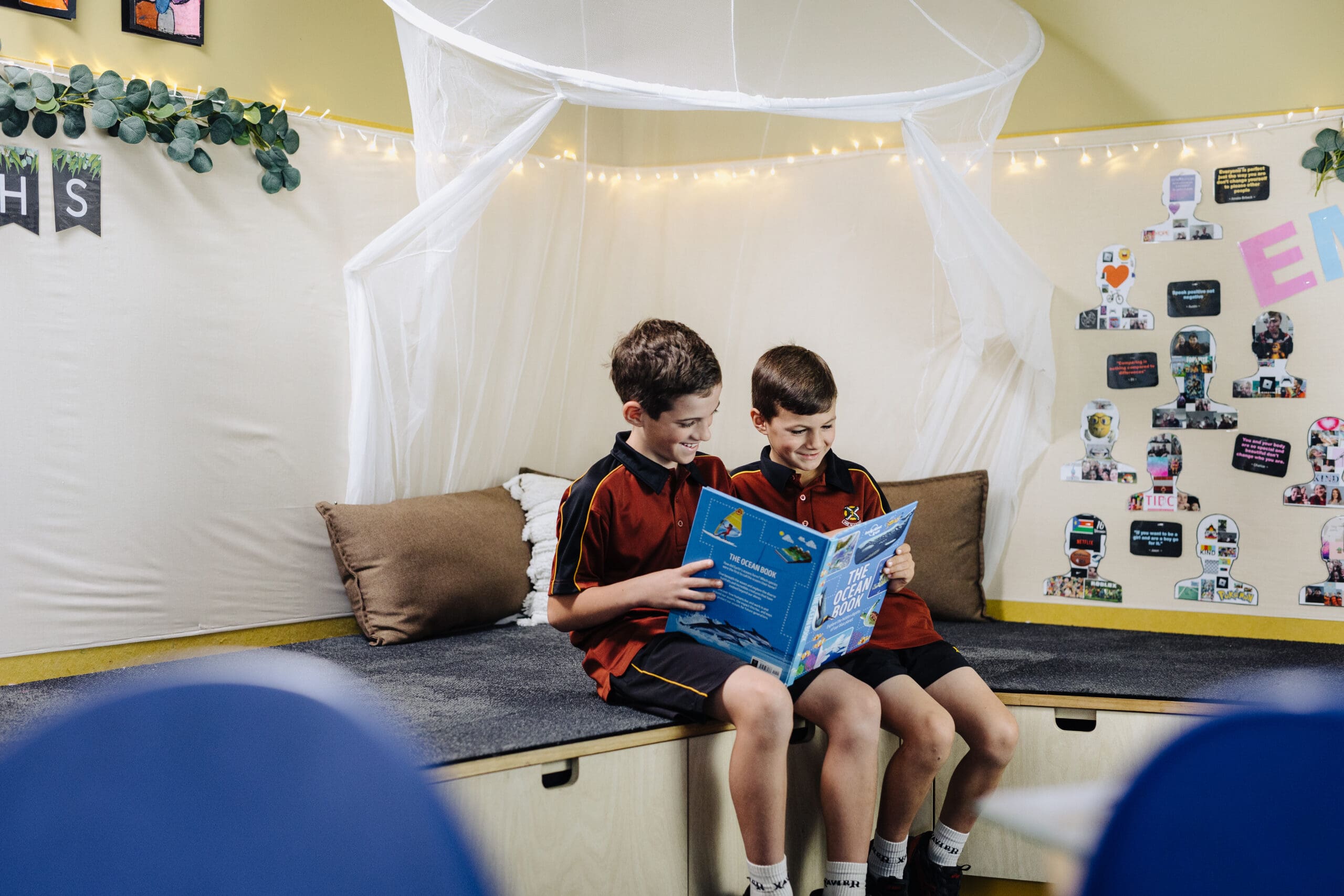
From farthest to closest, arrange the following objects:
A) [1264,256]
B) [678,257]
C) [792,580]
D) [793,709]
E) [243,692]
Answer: [678,257]
[1264,256]
[793,709]
[792,580]
[243,692]

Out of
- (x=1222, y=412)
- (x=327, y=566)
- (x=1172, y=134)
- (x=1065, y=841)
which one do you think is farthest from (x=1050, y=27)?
(x=1065, y=841)

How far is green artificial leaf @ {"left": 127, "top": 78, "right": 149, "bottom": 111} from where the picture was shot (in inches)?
88.1

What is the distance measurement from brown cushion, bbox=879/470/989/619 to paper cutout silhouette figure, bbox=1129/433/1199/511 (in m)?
0.43

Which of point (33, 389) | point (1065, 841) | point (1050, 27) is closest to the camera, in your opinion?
point (1065, 841)

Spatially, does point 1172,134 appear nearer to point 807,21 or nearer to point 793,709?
point 807,21

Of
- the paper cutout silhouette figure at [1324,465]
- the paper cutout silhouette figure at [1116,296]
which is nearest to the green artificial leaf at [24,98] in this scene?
the paper cutout silhouette figure at [1116,296]

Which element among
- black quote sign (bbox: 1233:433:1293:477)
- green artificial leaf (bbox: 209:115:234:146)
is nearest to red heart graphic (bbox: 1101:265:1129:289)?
black quote sign (bbox: 1233:433:1293:477)

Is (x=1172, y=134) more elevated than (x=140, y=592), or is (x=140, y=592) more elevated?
(x=1172, y=134)

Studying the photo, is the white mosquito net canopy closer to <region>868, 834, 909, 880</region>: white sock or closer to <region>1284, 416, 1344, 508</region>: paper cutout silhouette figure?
<region>1284, 416, 1344, 508</region>: paper cutout silhouette figure

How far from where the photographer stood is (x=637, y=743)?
169 centimetres

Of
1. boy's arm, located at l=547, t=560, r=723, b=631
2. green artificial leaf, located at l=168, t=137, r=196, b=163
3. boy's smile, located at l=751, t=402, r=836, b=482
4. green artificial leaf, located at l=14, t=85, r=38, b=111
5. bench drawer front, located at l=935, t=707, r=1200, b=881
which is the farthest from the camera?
green artificial leaf, located at l=168, t=137, r=196, b=163

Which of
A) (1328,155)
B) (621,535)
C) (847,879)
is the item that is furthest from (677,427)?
(1328,155)

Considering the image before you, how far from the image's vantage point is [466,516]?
8.55 ft

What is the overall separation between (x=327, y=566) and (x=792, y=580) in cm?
157
